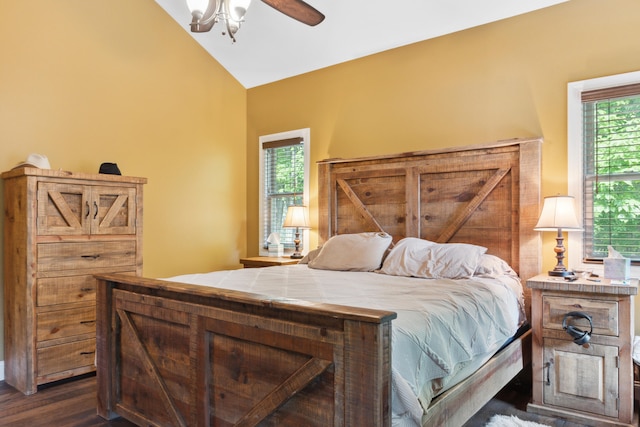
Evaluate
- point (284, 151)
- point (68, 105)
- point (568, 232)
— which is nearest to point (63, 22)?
point (68, 105)

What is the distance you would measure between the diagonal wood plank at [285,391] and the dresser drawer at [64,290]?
2.10 meters

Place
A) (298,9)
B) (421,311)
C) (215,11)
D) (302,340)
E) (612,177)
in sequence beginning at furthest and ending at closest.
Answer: (612,177) < (298,9) < (215,11) < (421,311) < (302,340)

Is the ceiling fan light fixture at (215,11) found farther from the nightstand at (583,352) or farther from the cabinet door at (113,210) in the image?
the nightstand at (583,352)

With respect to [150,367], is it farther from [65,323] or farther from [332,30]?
[332,30]

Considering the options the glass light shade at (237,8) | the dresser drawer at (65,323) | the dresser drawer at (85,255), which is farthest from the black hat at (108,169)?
the glass light shade at (237,8)

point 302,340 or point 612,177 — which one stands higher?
point 612,177

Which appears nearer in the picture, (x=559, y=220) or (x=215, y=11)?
(x=215, y=11)

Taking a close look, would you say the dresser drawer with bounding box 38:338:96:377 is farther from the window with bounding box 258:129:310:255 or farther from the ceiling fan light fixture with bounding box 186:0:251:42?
the ceiling fan light fixture with bounding box 186:0:251:42

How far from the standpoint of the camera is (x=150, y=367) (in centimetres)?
216

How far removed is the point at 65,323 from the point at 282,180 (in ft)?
8.37

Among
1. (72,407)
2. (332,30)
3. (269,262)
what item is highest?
(332,30)

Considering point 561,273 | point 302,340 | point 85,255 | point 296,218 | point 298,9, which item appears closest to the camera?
point 302,340

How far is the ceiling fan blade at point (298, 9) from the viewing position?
8.64ft

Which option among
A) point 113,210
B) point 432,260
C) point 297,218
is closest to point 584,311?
point 432,260
